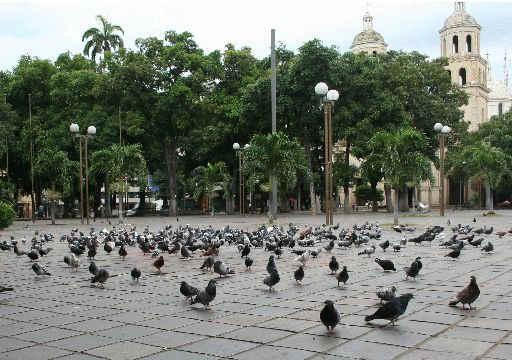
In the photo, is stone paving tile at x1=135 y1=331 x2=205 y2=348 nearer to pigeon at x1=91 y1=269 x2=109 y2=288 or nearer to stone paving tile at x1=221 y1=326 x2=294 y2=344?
stone paving tile at x1=221 y1=326 x2=294 y2=344

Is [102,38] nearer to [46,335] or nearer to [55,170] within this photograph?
[55,170]

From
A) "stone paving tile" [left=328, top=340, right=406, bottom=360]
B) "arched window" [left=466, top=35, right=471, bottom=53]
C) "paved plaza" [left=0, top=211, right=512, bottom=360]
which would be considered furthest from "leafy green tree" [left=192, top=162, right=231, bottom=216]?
"arched window" [left=466, top=35, right=471, bottom=53]

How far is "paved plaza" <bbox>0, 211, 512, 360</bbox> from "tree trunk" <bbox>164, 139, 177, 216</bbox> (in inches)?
1069

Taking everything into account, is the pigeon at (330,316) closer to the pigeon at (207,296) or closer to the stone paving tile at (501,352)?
the stone paving tile at (501,352)

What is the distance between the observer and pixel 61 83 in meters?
36.4

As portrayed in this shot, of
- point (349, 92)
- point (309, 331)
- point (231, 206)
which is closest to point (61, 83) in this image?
point (231, 206)

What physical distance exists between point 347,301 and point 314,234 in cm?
894

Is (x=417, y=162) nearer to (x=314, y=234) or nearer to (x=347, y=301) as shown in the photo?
(x=314, y=234)

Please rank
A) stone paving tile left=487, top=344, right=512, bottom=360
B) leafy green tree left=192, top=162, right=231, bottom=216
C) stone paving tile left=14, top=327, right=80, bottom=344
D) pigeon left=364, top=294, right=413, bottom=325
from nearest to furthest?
stone paving tile left=487, top=344, right=512, bottom=360 → stone paving tile left=14, top=327, right=80, bottom=344 → pigeon left=364, top=294, right=413, bottom=325 → leafy green tree left=192, top=162, right=231, bottom=216

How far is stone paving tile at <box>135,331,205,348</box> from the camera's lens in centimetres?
528

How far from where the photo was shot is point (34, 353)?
502 centimetres

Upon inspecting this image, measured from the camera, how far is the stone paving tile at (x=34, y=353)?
4.89m

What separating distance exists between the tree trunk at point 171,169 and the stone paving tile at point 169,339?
3227 centimetres

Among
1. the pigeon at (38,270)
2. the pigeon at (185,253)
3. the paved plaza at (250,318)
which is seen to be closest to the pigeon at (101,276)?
the paved plaza at (250,318)
